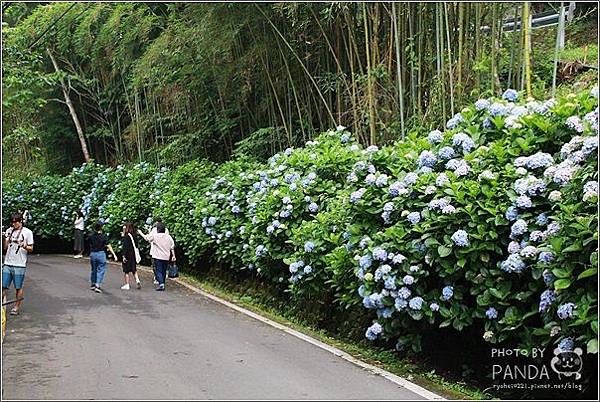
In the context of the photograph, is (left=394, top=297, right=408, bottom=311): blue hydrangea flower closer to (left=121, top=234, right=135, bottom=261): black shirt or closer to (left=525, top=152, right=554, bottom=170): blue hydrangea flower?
(left=525, top=152, right=554, bottom=170): blue hydrangea flower

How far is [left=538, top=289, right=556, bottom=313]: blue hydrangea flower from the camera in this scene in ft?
16.2

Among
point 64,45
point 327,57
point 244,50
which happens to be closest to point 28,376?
point 327,57

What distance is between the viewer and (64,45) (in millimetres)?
17844

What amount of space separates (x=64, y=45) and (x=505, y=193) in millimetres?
14729

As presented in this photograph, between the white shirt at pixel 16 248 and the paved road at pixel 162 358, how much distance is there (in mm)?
701

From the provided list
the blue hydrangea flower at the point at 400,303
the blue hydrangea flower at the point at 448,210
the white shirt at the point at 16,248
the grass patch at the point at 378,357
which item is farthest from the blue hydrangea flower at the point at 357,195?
the white shirt at the point at 16,248

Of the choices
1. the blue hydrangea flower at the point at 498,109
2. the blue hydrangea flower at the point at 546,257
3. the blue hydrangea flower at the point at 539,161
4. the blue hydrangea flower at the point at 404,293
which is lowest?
the blue hydrangea flower at the point at 404,293

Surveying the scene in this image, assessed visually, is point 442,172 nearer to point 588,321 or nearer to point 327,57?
point 588,321

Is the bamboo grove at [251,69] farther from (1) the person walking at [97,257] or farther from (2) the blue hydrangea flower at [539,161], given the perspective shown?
(2) the blue hydrangea flower at [539,161]

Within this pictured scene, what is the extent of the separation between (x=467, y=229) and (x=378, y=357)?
1.83 metres

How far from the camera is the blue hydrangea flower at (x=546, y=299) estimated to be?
494 cm

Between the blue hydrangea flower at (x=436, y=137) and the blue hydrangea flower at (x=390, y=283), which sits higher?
the blue hydrangea flower at (x=436, y=137)

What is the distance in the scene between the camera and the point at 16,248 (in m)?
8.88

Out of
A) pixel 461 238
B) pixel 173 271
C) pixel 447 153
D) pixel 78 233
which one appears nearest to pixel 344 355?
pixel 461 238
